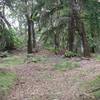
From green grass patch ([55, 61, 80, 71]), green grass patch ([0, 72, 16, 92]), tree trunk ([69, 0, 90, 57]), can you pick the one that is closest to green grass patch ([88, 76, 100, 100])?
green grass patch ([0, 72, 16, 92])

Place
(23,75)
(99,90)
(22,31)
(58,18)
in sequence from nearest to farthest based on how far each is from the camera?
1. (99,90)
2. (23,75)
3. (58,18)
4. (22,31)

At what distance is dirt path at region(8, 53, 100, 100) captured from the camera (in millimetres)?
9180

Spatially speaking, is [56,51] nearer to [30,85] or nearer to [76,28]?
[76,28]

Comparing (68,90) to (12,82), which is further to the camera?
(12,82)

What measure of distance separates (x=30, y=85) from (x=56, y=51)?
11.4m

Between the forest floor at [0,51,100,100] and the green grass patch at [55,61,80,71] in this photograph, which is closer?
the forest floor at [0,51,100,100]

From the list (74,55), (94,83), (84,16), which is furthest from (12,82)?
(84,16)

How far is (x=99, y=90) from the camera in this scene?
805 centimetres

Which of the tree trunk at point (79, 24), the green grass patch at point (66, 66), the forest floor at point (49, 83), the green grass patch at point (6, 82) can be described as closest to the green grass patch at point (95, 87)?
the forest floor at point (49, 83)

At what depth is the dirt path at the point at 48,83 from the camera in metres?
9.18

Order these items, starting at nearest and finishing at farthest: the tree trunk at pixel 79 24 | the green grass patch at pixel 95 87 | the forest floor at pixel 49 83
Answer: the green grass patch at pixel 95 87, the forest floor at pixel 49 83, the tree trunk at pixel 79 24

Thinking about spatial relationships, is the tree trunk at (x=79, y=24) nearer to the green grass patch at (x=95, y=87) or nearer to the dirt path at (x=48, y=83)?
the dirt path at (x=48, y=83)

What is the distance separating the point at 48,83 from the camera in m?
11.3

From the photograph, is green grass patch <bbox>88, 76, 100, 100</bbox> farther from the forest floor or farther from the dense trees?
the dense trees
